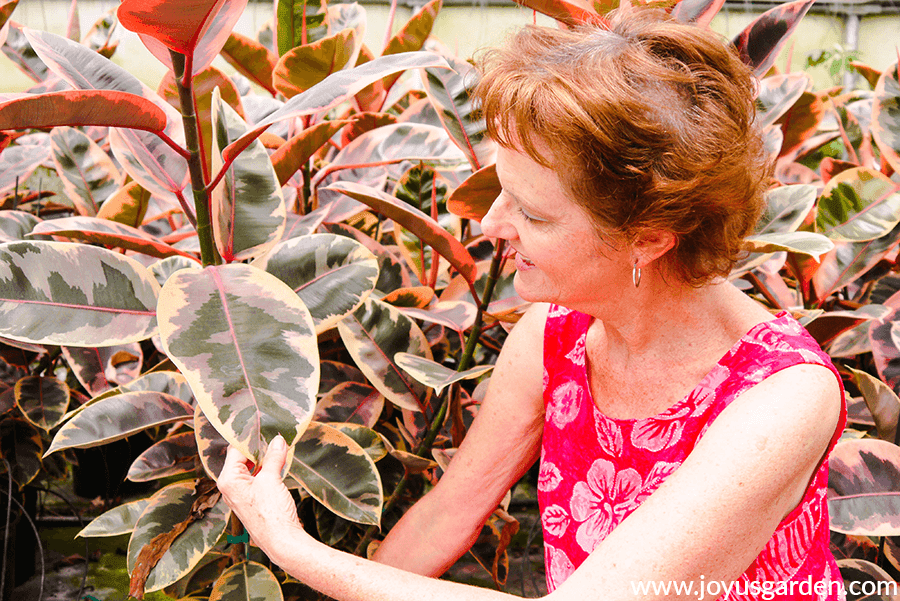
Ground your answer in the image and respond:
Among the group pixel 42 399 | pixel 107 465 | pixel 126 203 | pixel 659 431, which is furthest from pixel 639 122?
pixel 107 465

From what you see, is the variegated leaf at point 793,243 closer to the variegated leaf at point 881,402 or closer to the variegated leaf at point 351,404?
the variegated leaf at point 881,402

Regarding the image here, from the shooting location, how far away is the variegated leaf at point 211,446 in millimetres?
755

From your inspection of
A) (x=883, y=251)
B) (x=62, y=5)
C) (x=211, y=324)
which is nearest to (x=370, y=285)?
(x=211, y=324)

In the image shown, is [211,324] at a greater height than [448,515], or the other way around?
[211,324]

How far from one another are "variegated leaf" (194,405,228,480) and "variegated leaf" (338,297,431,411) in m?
0.19

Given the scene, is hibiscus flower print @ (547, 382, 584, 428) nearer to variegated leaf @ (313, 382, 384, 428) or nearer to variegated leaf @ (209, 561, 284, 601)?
variegated leaf @ (313, 382, 384, 428)

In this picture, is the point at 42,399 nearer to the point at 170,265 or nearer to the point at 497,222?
the point at 170,265

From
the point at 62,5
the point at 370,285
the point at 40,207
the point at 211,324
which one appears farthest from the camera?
the point at 62,5

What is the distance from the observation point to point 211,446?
2.50 ft

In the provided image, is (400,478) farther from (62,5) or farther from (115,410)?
(62,5)

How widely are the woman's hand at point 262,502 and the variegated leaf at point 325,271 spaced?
0.16 m

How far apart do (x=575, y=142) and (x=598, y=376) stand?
0.35 metres

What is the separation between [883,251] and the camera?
1.10 meters

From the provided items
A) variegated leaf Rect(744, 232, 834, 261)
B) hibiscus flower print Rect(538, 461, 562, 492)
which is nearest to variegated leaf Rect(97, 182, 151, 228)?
hibiscus flower print Rect(538, 461, 562, 492)
